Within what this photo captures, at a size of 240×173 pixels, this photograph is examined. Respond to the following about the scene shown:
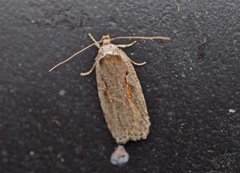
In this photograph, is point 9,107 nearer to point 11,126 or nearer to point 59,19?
point 11,126

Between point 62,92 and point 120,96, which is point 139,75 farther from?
point 62,92

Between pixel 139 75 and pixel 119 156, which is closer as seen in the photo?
pixel 119 156

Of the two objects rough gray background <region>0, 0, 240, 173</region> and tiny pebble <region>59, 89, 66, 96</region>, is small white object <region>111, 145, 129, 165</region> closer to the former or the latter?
rough gray background <region>0, 0, 240, 173</region>

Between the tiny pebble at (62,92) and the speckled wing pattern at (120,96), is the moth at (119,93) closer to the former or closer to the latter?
the speckled wing pattern at (120,96)

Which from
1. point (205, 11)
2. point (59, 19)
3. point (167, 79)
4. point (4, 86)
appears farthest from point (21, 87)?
point (205, 11)

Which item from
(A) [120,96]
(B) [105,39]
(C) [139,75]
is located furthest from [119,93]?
(B) [105,39]

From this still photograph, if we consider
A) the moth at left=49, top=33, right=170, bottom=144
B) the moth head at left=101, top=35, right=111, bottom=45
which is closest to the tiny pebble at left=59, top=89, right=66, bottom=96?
the moth at left=49, top=33, right=170, bottom=144

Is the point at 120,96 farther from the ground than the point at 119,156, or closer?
farther from the ground
